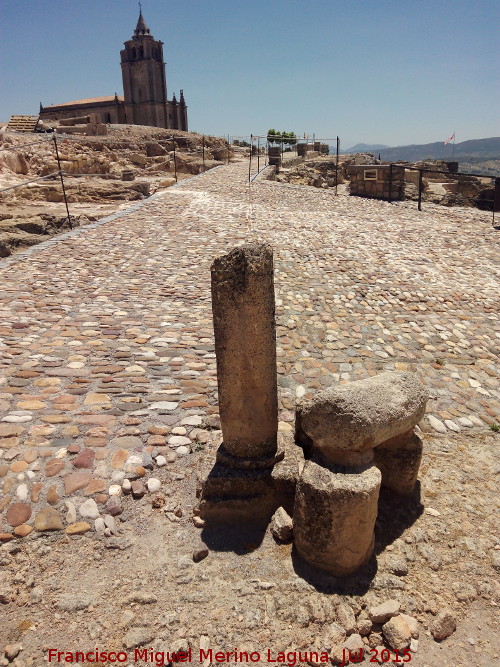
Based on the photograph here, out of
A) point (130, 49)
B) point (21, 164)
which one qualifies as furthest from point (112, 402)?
point (130, 49)

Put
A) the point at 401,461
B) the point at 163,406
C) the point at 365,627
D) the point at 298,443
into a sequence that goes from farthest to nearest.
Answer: the point at 163,406 → the point at 298,443 → the point at 401,461 → the point at 365,627

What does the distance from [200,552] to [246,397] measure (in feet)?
3.20

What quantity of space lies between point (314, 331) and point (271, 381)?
291 centimetres

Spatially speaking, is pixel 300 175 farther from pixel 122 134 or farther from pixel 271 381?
pixel 271 381

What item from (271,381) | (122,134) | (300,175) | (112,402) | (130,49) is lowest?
(112,402)

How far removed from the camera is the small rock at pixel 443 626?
7.44ft

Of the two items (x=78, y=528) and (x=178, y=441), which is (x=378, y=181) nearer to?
(x=178, y=441)

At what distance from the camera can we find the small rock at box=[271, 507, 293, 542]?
9.11 feet

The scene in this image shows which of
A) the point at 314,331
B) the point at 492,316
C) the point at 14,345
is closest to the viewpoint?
the point at 14,345

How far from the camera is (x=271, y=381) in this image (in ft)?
9.61

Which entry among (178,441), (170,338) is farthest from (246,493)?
(170,338)

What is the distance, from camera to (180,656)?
7.04ft

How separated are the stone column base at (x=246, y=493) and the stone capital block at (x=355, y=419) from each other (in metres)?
0.39

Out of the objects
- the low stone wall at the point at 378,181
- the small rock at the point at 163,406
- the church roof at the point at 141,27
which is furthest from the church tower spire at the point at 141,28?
the small rock at the point at 163,406
